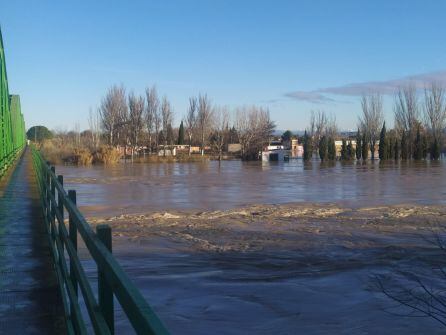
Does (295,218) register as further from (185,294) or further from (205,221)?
(185,294)

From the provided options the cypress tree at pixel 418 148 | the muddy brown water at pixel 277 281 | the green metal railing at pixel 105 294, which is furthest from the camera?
the cypress tree at pixel 418 148

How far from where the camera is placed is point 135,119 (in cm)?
8019

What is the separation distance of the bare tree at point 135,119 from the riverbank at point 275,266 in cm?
6484

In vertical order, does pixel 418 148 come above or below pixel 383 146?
below

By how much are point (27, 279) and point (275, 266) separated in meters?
4.86

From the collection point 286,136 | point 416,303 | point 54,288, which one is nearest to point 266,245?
point 416,303

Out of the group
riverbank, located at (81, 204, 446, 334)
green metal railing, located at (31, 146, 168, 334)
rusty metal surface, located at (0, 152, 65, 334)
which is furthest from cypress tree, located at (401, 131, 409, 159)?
green metal railing, located at (31, 146, 168, 334)

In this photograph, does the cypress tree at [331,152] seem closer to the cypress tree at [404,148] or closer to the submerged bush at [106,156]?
the cypress tree at [404,148]

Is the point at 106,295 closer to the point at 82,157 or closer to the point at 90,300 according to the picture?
the point at 90,300

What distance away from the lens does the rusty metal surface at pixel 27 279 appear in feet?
13.1

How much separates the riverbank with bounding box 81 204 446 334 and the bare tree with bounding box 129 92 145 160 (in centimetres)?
6484

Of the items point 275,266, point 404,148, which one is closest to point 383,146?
point 404,148

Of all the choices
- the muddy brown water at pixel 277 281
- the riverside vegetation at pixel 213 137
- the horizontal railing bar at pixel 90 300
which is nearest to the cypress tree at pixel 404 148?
the riverside vegetation at pixel 213 137

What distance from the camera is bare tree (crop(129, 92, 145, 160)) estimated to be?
79.6 meters
